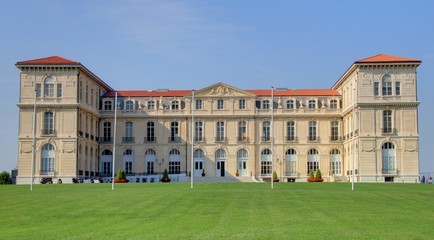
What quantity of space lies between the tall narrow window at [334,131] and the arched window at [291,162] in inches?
205

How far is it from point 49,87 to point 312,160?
33.9 meters

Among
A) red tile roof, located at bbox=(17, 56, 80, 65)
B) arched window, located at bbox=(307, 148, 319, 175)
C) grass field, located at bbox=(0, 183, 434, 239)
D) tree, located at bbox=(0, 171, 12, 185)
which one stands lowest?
grass field, located at bbox=(0, 183, 434, 239)

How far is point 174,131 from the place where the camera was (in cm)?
8706

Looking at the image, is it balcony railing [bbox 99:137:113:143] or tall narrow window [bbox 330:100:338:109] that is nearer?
tall narrow window [bbox 330:100:338:109]

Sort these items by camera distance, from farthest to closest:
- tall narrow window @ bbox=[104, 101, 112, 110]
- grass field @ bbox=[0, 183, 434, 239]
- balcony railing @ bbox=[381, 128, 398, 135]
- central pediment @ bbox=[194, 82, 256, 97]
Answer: tall narrow window @ bbox=[104, 101, 112, 110], central pediment @ bbox=[194, 82, 256, 97], balcony railing @ bbox=[381, 128, 398, 135], grass field @ bbox=[0, 183, 434, 239]

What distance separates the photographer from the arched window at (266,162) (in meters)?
85.8

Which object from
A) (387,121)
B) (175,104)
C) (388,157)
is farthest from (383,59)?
(175,104)

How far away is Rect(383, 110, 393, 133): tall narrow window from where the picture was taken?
7512cm

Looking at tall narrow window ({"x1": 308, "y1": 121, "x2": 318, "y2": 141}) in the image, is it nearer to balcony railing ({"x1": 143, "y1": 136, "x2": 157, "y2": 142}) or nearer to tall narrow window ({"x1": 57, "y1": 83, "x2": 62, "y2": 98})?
balcony railing ({"x1": 143, "y1": 136, "x2": 157, "y2": 142})

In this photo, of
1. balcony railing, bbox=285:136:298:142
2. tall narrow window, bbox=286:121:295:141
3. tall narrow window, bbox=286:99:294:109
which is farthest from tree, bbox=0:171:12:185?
tall narrow window, bbox=286:99:294:109

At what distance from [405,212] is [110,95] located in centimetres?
6264

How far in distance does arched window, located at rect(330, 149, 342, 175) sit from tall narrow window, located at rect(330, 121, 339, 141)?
1.54 metres

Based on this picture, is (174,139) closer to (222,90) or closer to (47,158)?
(222,90)

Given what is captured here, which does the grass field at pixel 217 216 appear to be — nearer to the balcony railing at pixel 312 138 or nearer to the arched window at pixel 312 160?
the arched window at pixel 312 160
